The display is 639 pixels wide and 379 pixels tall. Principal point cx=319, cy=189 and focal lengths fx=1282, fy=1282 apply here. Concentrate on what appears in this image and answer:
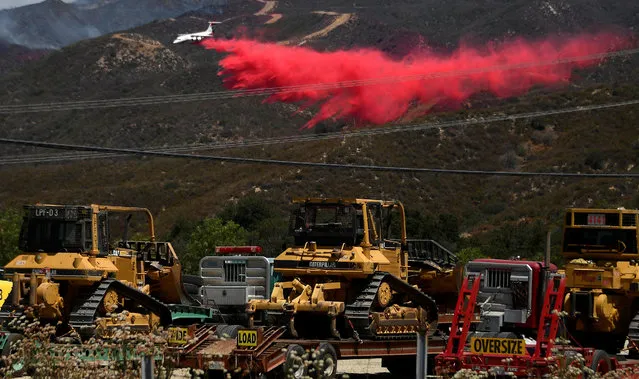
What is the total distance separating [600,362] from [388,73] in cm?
6286

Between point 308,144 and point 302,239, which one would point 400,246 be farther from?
point 308,144

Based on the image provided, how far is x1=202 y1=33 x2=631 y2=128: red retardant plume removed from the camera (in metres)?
71.8

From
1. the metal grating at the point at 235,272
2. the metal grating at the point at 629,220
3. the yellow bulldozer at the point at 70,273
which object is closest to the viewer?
the metal grating at the point at 629,220

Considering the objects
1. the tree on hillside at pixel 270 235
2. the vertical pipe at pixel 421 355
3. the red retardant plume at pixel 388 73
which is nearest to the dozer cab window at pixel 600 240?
the vertical pipe at pixel 421 355

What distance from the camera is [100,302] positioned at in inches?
1084

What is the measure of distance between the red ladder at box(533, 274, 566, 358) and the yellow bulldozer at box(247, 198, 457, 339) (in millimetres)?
3822

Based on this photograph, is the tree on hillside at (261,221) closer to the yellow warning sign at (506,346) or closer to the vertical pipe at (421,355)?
the yellow warning sign at (506,346)

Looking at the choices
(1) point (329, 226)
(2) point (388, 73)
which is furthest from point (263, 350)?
(2) point (388, 73)

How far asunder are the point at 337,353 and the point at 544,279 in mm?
4302

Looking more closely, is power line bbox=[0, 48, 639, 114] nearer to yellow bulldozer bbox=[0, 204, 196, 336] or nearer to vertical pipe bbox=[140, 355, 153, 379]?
yellow bulldozer bbox=[0, 204, 196, 336]

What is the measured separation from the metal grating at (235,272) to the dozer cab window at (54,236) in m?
3.29

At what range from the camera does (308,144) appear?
333ft

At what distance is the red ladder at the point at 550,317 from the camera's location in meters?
21.4

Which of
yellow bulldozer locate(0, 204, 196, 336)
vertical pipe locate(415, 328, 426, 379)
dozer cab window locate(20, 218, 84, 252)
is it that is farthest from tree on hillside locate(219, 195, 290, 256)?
vertical pipe locate(415, 328, 426, 379)
